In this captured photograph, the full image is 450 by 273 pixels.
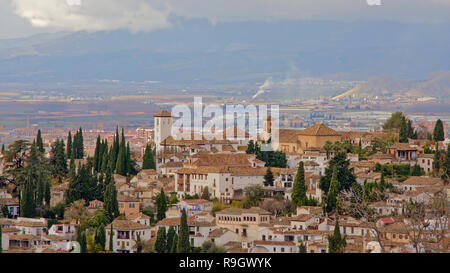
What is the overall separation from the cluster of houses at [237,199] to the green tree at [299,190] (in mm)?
574

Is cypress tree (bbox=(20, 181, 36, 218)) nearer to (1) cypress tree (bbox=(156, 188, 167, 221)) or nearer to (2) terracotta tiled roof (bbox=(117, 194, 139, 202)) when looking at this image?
(2) terracotta tiled roof (bbox=(117, 194, 139, 202))

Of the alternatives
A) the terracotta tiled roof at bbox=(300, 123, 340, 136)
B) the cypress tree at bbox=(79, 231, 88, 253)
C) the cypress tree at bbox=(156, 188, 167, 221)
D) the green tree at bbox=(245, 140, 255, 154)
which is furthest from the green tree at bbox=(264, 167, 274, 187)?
the terracotta tiled roof at bbox=(300, 123, 340, 136)

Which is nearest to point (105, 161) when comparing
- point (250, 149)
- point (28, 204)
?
point (28, 204)

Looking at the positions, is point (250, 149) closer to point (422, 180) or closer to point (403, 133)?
point (422, 180)

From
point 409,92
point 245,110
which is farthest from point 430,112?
point 245,110

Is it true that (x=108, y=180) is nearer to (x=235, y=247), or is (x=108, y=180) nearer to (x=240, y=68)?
(x=235, y=247)

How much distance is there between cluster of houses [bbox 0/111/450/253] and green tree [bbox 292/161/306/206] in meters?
0.57

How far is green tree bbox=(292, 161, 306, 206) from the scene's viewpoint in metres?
25.8

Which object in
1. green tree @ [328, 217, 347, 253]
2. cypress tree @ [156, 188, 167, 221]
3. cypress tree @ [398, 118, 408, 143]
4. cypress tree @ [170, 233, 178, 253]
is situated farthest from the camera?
cypress tree @ [398, 118, 408, 143]

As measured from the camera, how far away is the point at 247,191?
88.0ft

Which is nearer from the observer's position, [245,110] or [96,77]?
[245,110]

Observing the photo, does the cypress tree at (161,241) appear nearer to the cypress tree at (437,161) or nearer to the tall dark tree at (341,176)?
the tall dark tree at (341,176)

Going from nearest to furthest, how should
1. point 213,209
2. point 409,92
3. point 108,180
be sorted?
point 213,209 < point 108,180 < point 409,92
